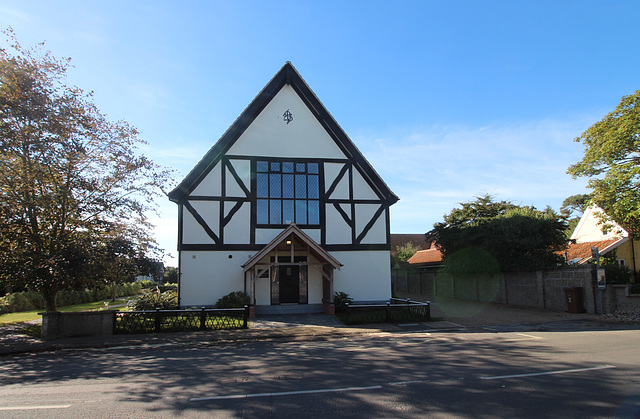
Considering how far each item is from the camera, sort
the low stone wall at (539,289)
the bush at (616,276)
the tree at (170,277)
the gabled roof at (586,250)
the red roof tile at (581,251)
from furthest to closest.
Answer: the tree at (170,277) < the red roof tile at (581,251) < the gabled roof at (586,250) < the bush at (616,276) < the low stone wall at (539,289)

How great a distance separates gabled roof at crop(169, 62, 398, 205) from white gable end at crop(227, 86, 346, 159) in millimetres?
242

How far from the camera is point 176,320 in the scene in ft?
49.8

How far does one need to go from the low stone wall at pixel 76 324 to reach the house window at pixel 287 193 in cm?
808

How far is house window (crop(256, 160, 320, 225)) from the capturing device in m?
20.7

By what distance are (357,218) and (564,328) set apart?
10088 mm

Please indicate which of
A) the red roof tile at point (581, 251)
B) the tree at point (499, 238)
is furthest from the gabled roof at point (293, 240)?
the red roof tile at point (581, 251)

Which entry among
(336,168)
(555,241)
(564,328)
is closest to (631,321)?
(564,328)

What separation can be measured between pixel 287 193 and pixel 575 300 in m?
14.1

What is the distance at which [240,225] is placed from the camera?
20219 millimetres

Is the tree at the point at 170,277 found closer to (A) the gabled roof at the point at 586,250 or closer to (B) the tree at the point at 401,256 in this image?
(B) the tree at the point at 401,256

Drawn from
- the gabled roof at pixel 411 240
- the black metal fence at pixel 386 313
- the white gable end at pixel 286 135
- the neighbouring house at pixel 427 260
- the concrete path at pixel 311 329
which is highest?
the white gable end at pixel 286 135

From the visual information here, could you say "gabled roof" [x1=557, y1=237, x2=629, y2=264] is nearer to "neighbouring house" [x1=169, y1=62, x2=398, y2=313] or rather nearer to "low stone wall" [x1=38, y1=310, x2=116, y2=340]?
"neighbouring house" [x1=169, y1=62, x2=398, y2=313]

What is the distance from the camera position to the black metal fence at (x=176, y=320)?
14.8m

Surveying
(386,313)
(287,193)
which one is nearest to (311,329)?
(386,313)
